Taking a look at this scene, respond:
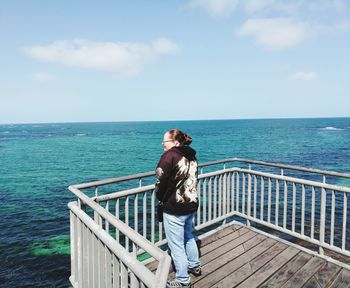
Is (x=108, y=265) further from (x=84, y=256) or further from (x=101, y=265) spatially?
(x=84, y=256)

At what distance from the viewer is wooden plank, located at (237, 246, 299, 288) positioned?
3.79m

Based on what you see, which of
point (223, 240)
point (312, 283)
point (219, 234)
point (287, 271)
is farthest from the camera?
point (219, 234)

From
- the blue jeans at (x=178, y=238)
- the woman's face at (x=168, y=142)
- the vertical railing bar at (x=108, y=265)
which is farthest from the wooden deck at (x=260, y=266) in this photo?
the woman's face at (x=168, y=142)

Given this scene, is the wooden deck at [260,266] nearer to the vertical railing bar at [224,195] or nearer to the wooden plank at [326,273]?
the wooden plank at [326,273]

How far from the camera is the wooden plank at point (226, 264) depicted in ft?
12.7

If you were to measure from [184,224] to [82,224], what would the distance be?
48.0 inches

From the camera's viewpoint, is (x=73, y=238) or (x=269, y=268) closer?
(x=73, y=238)

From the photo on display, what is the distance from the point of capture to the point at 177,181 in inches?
131

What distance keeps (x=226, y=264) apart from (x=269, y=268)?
0.62m

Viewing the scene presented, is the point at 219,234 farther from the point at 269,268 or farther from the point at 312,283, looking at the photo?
the point at 312,283

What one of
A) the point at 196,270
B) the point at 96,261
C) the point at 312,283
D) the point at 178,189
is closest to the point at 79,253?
the point at 96,261

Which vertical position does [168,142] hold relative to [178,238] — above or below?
above

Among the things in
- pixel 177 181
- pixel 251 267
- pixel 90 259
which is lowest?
pixel 251 267

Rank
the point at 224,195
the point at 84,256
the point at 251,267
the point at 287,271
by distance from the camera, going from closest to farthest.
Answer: the point at 84,256 < the point at 287,271 < the point at 251,267 < the point at 224,195
